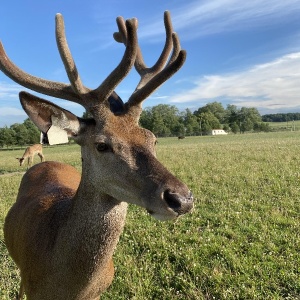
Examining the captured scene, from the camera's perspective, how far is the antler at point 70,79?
3762 mm

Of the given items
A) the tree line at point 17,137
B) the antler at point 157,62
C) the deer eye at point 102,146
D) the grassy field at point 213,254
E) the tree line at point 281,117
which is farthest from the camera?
the tree line at point 281,117

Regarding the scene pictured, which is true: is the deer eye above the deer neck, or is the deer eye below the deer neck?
above

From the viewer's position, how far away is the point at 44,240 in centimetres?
407

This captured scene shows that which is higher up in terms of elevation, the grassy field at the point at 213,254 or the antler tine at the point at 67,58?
the antler tine at the point at 67,58

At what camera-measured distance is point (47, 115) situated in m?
3.71

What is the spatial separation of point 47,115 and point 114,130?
760mm

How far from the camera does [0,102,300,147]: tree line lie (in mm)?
87875

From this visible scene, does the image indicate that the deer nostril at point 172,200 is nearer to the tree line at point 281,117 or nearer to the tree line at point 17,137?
the tree line at point 17,137

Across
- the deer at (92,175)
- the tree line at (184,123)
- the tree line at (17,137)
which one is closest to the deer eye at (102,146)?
the deer at (92,175)

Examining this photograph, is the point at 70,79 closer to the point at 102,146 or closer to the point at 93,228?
the point at 102,146

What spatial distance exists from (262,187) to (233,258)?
5.70 m

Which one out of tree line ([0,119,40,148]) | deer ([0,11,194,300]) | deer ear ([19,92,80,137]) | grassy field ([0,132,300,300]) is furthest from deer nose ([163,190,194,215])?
tree line ([0,119,40,148])

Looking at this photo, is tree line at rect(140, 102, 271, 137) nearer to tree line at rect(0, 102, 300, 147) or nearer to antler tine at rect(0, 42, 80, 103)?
tree line at rect(0, 102, 300, 147)

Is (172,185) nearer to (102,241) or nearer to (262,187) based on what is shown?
(102,241)
